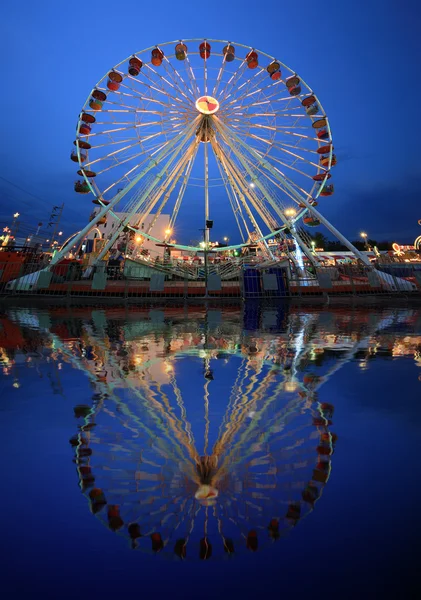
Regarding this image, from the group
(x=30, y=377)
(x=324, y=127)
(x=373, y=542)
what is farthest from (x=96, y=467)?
(x=324, y=127)

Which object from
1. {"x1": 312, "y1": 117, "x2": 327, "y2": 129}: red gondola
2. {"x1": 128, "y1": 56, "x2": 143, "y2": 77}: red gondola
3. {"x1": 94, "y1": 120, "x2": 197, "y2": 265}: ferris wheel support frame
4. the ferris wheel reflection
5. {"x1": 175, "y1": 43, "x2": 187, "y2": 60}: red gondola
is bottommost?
the ferris wheel reflection

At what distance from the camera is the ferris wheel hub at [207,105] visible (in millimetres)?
27547

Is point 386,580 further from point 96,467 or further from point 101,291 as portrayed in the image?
point 101,291

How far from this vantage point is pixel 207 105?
90.7 feet

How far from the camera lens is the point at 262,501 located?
2.39m

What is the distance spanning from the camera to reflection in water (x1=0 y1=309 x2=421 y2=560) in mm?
2234

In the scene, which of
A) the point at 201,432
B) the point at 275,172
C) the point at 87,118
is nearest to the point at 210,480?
the point at 201,432

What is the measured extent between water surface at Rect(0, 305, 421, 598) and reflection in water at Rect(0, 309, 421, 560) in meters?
0.01

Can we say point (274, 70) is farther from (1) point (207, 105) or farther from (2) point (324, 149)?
(2) point (324, 149)

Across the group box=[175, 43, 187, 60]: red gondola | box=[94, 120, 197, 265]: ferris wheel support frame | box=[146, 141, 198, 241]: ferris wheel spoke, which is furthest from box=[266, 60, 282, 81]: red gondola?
box=[146, 141, 198, 241]: ferris wheel spoke

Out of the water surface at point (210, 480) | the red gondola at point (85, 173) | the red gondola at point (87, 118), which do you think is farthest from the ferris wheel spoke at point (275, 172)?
the water surface at point (210, 480)

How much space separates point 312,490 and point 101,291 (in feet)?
69.7

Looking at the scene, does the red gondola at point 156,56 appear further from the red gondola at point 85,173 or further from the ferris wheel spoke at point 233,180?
the red gondola at point 85,173

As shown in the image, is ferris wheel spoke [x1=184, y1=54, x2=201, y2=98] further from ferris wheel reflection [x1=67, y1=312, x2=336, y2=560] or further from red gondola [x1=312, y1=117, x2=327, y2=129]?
ferris wheel reflection [x1=67, y1=312, x2=336, y2=560]
